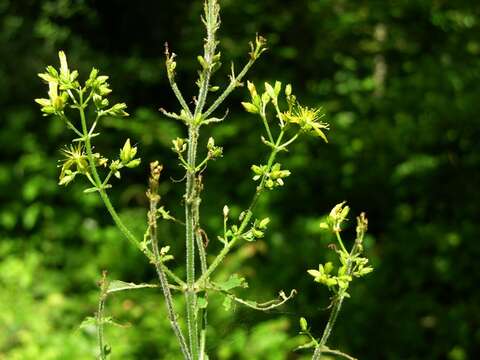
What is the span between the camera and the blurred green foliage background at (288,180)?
419 cm

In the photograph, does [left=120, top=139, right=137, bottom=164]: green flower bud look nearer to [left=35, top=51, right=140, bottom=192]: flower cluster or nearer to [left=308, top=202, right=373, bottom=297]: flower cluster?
[left=35, top=51, right=140, bottom=192]: flower cluster

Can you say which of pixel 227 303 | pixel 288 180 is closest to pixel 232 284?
pixel 227 303

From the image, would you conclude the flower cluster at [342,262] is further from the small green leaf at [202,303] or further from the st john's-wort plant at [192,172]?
the small green leaf at [202,303]

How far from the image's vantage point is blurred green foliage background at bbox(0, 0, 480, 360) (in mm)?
4188

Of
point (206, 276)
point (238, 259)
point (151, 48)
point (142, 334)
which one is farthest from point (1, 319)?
point (206, 276)

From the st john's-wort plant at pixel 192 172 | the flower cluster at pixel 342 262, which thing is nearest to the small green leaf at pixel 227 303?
the st john's-wort plant at pixel 192 172

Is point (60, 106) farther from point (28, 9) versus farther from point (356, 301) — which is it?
point (28, 9)

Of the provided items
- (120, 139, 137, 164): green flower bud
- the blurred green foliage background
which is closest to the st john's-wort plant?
(120, 139, 137, 164): green flower bud

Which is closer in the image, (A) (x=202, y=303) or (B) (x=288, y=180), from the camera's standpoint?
(A) (x=202, y=303)

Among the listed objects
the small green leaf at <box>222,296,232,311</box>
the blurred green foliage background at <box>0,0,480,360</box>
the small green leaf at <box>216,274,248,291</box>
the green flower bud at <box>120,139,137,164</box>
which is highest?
the green flower bud at <box>120,139,137,164</box>

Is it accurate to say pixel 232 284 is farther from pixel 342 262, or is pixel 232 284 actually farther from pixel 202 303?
pixel 342 262

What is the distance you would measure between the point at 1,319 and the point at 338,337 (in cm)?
187

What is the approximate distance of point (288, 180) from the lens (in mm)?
5184

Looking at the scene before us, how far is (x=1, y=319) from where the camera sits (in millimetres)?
4316
